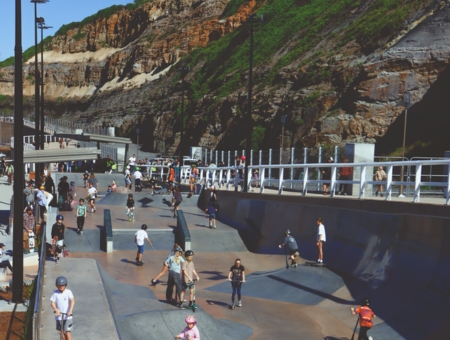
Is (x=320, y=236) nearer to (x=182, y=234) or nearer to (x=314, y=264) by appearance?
(x=314, y=264)

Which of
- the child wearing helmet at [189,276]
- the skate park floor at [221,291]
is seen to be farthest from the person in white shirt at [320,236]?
the child wearing helmet at [189,276]

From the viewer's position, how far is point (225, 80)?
2451 inches

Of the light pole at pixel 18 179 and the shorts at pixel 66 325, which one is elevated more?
the light pole at pixel 18 179

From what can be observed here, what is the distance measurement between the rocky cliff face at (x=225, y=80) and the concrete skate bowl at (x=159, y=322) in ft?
80.5

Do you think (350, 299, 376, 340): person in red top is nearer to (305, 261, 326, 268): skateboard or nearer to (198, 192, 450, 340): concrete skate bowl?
(198, 192, 450, 340): concrete skate bowl

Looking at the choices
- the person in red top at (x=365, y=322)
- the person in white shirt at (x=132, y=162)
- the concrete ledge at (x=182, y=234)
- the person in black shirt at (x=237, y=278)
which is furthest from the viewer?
the person in white shirt at (x=132, y=162)

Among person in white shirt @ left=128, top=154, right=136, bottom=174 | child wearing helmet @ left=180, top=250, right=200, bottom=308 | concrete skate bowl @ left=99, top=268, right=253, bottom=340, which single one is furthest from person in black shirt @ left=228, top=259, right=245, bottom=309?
person in white shirt @ left=128, top=154, right=136, bottom=174

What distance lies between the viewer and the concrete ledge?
23.4 metres

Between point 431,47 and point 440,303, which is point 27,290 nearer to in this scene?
point 440,303

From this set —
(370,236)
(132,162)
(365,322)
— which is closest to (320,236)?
(370,236)

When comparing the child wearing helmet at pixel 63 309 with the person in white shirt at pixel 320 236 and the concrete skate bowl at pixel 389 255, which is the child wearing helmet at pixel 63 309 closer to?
the concrete skate bowl at pixel 389 255

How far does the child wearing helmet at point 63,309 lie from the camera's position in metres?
10.8

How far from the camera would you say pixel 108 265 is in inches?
836

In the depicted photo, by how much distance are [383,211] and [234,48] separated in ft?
187
